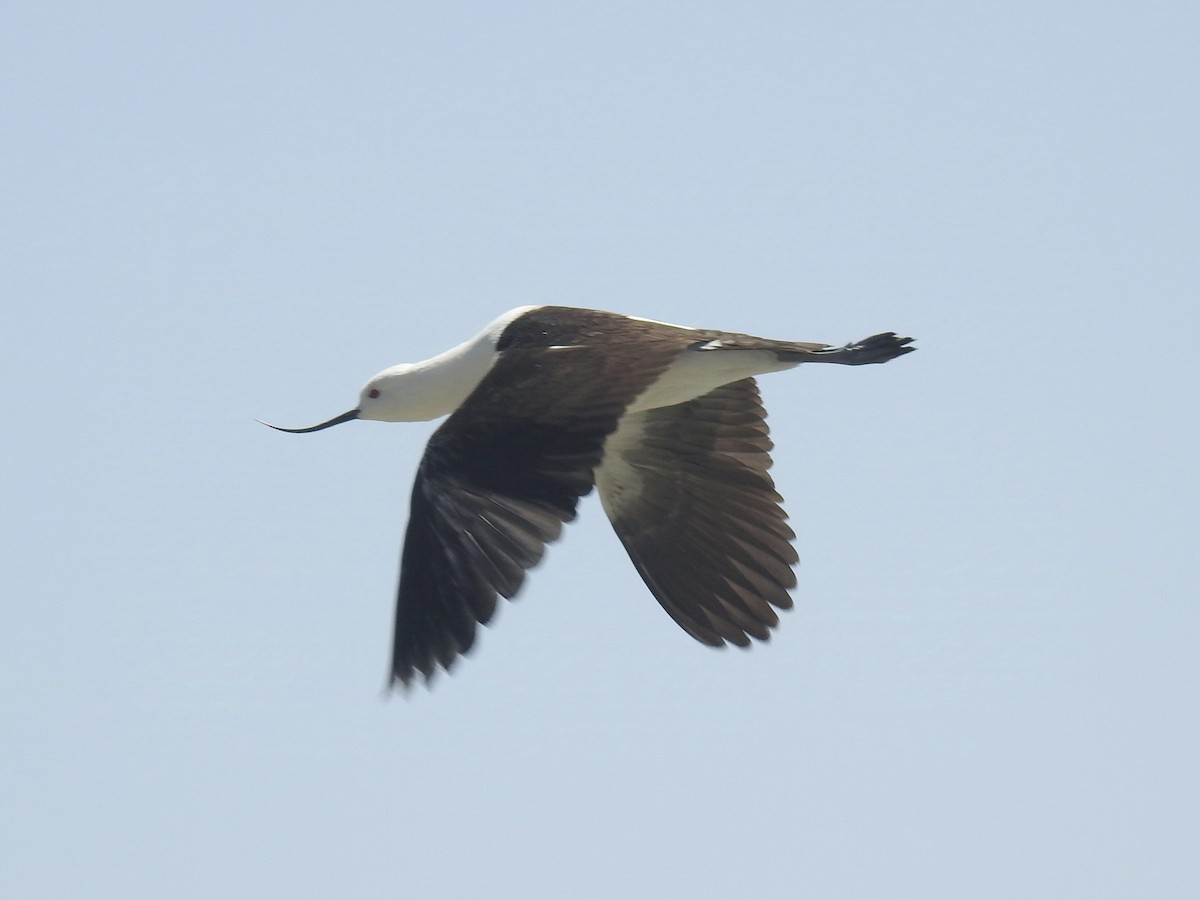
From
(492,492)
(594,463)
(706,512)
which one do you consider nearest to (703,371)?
(706,512)

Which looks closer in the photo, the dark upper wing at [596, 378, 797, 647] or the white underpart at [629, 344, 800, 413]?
the white underpart at [629, 344, 800, 413]

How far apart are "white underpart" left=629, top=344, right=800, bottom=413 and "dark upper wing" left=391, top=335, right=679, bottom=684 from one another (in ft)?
1.91

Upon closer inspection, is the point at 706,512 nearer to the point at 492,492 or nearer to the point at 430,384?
the point at 430,384

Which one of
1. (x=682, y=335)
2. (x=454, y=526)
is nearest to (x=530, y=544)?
(x=454, y=526)

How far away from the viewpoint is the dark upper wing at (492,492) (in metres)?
9.77

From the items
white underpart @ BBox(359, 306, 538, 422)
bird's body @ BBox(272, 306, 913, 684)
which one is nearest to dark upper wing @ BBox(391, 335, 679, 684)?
bird's body @ BBox(272, 306, 913, 684)

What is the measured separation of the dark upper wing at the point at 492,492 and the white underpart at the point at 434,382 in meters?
0.81

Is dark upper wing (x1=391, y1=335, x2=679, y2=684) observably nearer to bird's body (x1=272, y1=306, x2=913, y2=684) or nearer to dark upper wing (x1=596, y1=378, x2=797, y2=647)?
bird's body (x1=272, y1=306, x2=913, y2=684)

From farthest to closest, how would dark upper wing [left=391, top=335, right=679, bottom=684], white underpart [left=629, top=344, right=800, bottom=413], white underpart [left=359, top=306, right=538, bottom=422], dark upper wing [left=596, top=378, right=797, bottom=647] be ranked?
dark upper wing [left=596, top=378, right=797, bottom=647] → white underpart [left=359, top=306, right=538, bottom=422] → white underpart [left=629, top=344, right=800, bottom=413] → dark upper wing [left=391, top=335, right=679, bottom=684]

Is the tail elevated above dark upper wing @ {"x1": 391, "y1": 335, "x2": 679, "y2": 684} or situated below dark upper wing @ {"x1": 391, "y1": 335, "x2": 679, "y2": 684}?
above

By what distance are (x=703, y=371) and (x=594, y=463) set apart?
1494 mm

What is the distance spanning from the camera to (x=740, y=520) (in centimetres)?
1250

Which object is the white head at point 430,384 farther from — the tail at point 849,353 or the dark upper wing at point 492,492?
the tail at point 849,353

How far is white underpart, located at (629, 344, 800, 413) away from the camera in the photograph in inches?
444
